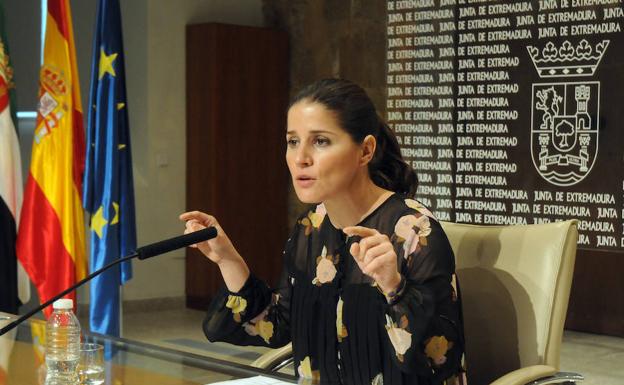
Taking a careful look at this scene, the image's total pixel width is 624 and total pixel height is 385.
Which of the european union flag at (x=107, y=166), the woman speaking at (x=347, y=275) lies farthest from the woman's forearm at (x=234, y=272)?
the european union flag at (x=107, y=166)

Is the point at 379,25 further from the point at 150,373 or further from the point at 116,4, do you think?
the point at 150,373

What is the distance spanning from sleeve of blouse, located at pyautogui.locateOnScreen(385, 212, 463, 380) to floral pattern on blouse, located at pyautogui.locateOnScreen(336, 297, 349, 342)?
188 millimetres

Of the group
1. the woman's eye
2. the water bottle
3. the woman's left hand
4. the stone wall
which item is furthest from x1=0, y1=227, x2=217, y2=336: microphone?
the stone wall

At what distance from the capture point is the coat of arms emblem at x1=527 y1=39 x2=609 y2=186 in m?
5.30

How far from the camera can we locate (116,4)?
→ 14.0 feet

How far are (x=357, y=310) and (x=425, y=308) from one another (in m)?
0.25

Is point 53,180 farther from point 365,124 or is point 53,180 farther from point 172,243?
point 172,243

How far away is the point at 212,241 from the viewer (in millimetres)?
2016

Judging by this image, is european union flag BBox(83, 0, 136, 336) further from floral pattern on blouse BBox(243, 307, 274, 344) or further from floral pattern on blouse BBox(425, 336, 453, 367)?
floral pattern on blouse BBox(425, 336, 453, 367)

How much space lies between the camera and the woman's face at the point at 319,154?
1930 millimetres

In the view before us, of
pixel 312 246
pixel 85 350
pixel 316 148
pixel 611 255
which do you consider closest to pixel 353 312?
pixel 312 246

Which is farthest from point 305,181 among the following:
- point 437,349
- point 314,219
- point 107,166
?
point 107,166

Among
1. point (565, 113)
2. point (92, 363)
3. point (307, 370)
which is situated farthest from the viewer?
point (565, 113)

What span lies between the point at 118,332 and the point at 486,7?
273cm
